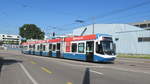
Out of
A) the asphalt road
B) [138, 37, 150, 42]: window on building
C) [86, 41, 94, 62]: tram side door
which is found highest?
[138, 37, 150, 42]: window on building

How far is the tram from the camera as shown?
23.8 meters

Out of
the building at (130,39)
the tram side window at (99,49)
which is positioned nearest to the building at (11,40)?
Result: the building at (130,39)

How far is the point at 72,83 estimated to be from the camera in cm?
995

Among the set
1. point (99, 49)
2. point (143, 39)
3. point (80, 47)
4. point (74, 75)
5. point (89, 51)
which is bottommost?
point (74, 75)

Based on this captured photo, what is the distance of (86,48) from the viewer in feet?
86.6

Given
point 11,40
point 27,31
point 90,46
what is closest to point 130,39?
point 90,46

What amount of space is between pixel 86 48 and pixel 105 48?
319cm

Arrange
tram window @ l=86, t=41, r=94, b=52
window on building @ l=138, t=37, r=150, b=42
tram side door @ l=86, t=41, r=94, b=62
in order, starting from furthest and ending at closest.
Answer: window on building @ l=138, t=37, r=150, b=42 < tram window @ l=86, t=41, r=94, b=52 < tram side door @ l=86, t=41, r=94, b=62

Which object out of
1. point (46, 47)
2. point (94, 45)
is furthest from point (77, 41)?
point (46, 47)

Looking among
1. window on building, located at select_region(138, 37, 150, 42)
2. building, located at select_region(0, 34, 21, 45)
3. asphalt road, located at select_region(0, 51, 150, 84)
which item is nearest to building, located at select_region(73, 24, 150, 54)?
window on building, located at select_region(138, 37, 150, 42)

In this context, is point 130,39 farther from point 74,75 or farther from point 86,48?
point 74,75

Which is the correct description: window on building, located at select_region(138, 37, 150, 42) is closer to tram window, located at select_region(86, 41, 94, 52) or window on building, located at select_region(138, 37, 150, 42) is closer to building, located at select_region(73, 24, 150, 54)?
building, located at select_region(73, 24, 150, 54)

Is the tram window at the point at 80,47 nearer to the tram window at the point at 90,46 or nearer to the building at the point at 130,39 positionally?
the tram window at the point at 90,46

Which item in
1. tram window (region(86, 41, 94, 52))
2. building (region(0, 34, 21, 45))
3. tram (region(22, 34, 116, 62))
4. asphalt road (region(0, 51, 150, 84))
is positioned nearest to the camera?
asphalt road (region(0, 51, 150, 84))
